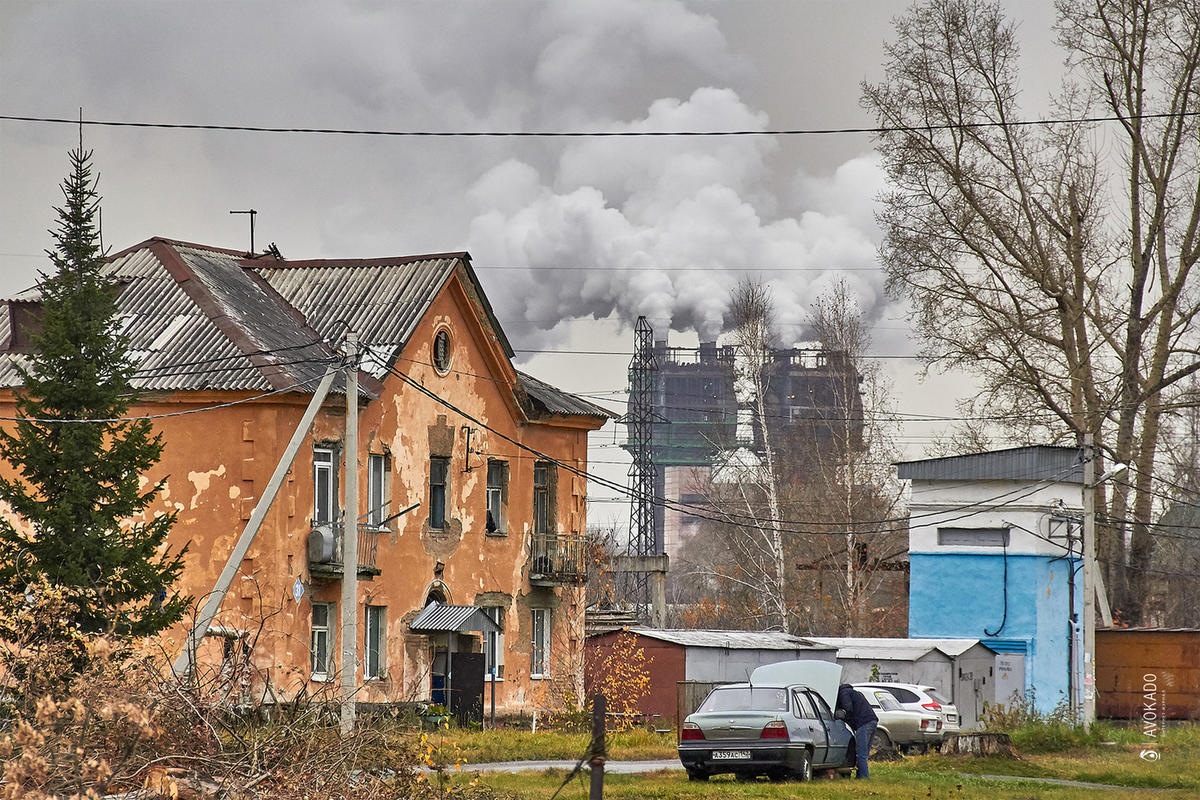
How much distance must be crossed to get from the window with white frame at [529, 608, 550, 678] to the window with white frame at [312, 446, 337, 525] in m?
7.74

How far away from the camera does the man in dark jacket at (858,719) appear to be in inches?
852

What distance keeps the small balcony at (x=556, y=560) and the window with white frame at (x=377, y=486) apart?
5623 mm

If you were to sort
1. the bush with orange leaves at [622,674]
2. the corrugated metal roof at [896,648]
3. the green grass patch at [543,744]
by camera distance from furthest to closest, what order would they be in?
the corrugated metal roof at [896,648], the bush with orange leaves at [622,674], the green grass patch at [543,744]

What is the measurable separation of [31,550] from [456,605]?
11844 millimetres

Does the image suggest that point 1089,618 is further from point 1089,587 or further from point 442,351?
point 442,351

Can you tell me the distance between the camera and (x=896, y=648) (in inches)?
1446

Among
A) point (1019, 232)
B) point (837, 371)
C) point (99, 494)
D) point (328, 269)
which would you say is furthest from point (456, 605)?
point (837, 371)

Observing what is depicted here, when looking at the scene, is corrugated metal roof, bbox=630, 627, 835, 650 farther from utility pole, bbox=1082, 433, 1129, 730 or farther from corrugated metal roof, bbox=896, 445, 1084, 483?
corrugated metal roof, bbox=896, 445, 1084, 483

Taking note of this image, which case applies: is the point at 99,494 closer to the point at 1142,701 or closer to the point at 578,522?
the point at 578,522

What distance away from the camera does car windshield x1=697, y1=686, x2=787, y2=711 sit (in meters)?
20.1

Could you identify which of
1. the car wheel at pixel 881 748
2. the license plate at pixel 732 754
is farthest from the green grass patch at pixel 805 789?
the car wheel at pixel 881 748

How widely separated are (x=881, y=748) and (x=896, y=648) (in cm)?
1044

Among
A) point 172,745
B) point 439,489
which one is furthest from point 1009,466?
point 172,745

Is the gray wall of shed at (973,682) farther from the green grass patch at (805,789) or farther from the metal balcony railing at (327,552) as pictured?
the green grass patch at (805,789)
